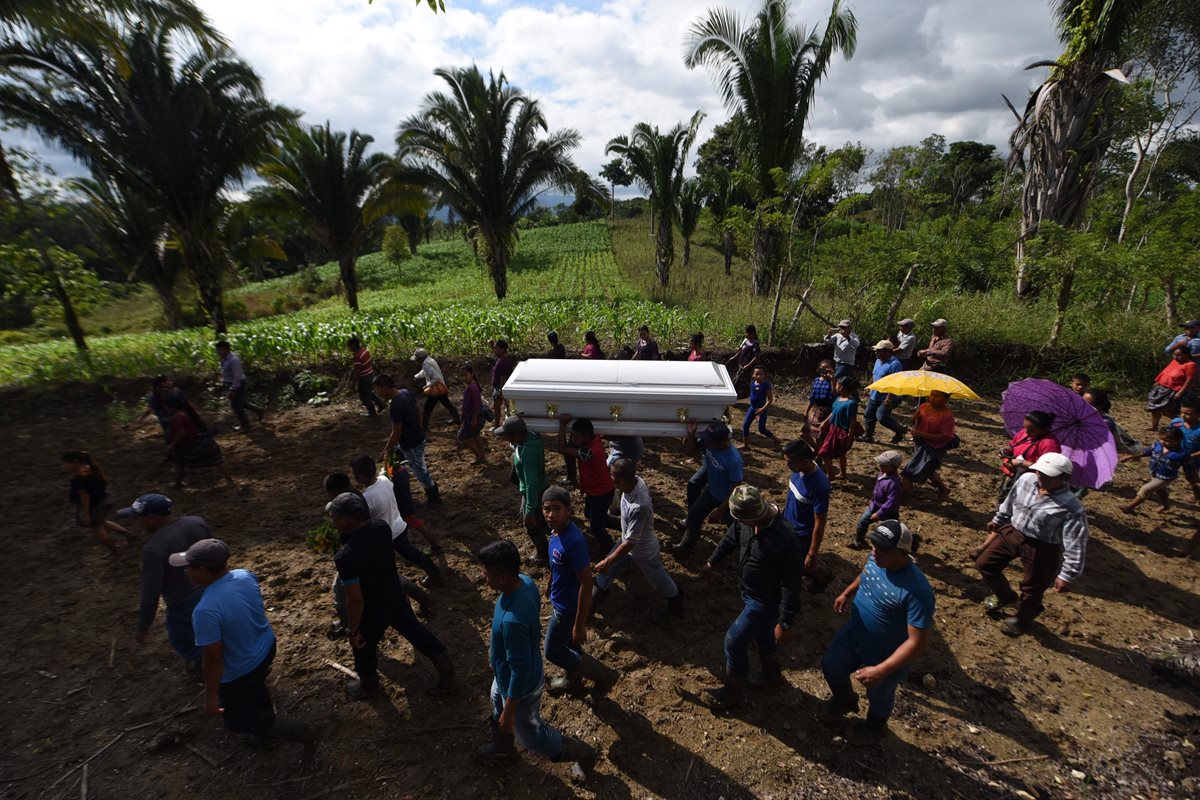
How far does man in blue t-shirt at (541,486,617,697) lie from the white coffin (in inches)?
73.3

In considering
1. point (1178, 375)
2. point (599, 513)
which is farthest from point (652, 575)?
point (1178, 375)

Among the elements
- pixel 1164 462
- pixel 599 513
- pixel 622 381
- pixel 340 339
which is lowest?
pixel 599 513

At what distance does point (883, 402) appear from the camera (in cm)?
703

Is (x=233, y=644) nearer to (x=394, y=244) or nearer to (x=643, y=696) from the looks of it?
(x=643, y=696)

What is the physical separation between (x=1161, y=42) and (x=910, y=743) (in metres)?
22.3

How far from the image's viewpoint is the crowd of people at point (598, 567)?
8.48 feet

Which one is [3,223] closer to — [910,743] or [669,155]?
[910,743]

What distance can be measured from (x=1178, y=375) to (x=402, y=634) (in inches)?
370

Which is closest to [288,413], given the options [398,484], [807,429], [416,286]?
[398,484]

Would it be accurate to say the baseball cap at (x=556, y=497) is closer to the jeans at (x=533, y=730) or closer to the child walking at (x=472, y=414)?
the jeans at (x=533, y=730)

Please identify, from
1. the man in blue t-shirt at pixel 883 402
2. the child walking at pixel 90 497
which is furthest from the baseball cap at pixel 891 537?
the child walking at pixel 90 497

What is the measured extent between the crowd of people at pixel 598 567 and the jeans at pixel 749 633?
1cm

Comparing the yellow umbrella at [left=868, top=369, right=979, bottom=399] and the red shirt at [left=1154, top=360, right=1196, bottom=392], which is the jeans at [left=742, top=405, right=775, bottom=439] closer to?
the yellow umbrella at [left=868, top=369, right=979, bottom=399]

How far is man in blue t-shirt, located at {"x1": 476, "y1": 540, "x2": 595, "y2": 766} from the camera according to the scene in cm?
238
